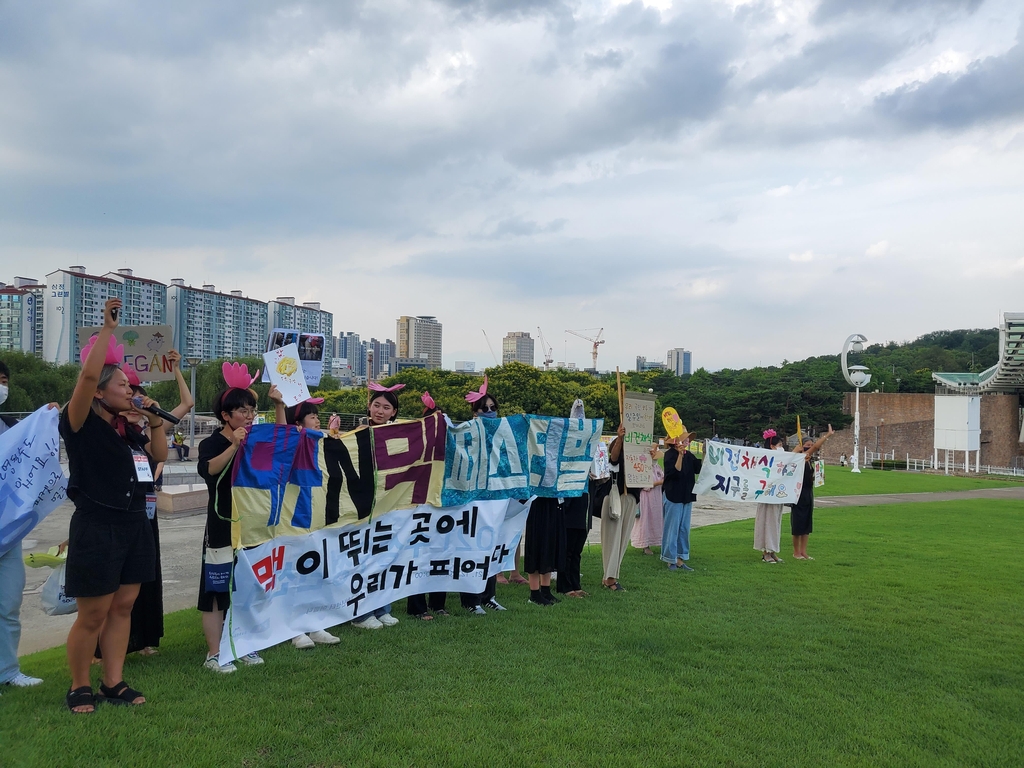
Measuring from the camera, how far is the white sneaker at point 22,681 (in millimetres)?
4484

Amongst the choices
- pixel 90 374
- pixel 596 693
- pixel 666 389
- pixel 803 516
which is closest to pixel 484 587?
pixel 596 693

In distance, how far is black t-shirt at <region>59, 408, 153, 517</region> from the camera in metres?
4.04

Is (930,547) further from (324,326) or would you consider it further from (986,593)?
(324,326)

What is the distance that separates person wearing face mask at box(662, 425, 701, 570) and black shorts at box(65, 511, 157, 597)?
716 cm

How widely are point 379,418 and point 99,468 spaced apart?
275cm

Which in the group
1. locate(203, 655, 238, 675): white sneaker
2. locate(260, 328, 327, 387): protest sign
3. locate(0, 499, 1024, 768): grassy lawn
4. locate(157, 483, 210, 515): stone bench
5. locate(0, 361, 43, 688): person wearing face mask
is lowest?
locate(157, 483, 210, 515): stone bench

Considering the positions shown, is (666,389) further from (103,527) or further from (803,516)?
(103,527)

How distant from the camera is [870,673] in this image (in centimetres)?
533

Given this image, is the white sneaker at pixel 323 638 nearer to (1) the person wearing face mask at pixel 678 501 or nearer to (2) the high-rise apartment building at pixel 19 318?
(1) the person wearing face mask at pixel 678 501

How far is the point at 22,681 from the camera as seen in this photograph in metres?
4.52

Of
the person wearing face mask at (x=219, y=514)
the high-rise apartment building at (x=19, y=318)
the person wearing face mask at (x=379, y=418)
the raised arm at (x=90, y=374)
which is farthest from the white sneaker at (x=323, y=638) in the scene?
the high-rise apartment building at (x=19, y=318)

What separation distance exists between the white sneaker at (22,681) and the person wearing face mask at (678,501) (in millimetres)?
7395

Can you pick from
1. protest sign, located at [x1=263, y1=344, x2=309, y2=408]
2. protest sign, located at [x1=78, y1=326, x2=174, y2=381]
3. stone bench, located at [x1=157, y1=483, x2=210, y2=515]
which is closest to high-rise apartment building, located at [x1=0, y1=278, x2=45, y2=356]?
stone bench, located at [x1=157, y1=483, x2=210, y2=515]

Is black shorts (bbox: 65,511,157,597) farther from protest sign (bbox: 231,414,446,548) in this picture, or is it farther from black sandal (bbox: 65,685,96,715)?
protest sign (bbox: 231,414,446,548)
